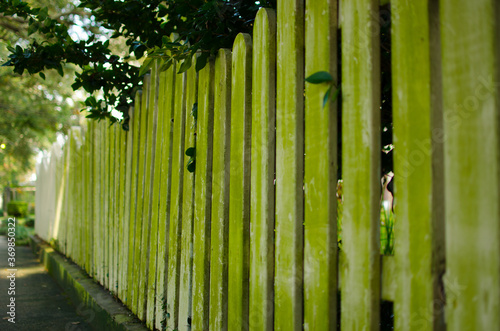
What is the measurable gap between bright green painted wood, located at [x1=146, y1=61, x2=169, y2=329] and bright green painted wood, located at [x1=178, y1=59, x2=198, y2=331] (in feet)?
1.25

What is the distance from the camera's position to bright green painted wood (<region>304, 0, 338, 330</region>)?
4.42ft

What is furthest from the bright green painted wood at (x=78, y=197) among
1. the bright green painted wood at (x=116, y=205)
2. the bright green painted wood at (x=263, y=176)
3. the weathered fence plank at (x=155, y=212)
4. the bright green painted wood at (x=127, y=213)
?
the bright green painted wood at (x=263, y=176)

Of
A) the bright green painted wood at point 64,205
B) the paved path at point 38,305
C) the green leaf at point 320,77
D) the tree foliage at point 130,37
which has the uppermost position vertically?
the tree foliage at point 130,37

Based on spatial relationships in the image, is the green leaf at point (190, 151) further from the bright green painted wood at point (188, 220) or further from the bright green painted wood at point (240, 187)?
the bright green painted wood at point (240, 187)

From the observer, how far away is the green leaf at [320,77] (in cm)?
136

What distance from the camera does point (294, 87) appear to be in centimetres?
153

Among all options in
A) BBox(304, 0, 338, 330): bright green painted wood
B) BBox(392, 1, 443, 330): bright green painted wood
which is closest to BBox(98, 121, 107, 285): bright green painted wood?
BBox(304, 0, 338, 330): bright green painted wood

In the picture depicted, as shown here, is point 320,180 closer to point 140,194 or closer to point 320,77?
point 320,77

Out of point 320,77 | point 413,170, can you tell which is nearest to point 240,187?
point 320,77

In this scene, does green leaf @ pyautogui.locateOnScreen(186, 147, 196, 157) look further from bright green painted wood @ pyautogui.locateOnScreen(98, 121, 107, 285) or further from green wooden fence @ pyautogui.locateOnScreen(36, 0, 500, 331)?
bright green painted wood @ pyautogui.locateOnScreen(98, 121, 107, 285)

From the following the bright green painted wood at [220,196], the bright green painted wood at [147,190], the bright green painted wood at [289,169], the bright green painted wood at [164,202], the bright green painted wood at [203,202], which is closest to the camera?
the bright green painted wood at [289,169]

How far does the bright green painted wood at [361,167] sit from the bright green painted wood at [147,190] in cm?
187

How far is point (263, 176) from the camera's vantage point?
1.68m

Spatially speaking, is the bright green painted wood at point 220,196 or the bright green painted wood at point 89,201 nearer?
the bright green painted wood at point 220,196
